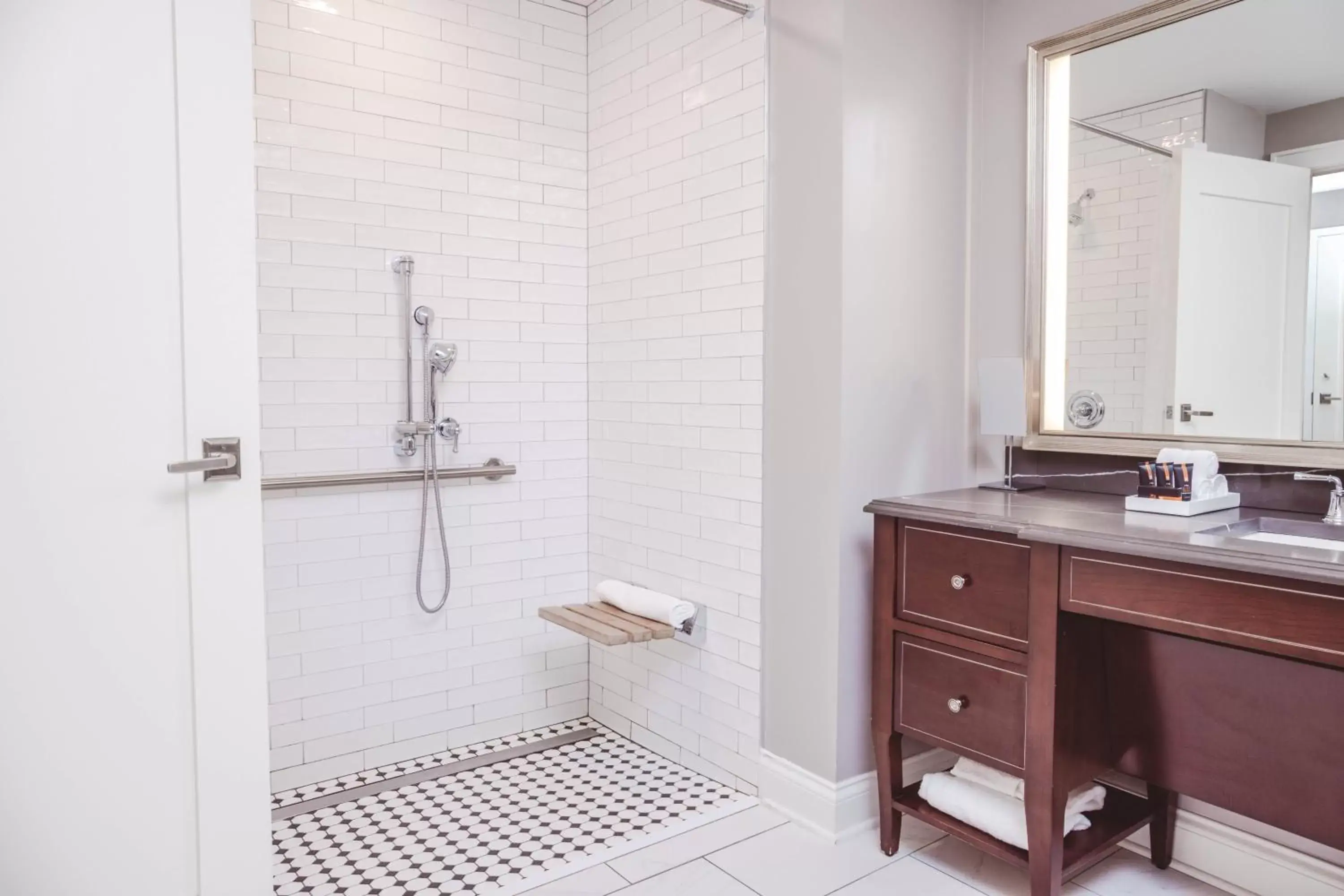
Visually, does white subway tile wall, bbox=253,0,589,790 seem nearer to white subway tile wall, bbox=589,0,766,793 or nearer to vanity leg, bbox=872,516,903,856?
white subway tile wall, bbox=589,0,766,793

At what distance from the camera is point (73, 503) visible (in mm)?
1478

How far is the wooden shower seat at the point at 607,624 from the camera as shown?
271 centimetres

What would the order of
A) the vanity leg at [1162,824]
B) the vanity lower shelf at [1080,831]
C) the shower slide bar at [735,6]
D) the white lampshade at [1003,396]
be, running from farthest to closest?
the shower slide bar at [735,6], the white lampshade at [1003,396], the vanity leg at [1162,824], the vanity lower shelf at [1080,831]

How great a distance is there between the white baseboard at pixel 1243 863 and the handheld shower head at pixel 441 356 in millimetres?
2577

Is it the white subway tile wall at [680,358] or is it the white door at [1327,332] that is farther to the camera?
the white subway tile wall at [680,358]

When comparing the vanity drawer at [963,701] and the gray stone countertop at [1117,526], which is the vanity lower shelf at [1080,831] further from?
the gray stone countertop at [1117,526]

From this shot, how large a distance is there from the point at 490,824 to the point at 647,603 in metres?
0.83

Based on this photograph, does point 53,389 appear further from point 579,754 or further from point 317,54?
point 579,754

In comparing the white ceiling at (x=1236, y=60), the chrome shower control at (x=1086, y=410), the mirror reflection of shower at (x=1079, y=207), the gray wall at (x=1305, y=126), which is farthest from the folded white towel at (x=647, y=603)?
the gray wall at (x=1305, y=126)

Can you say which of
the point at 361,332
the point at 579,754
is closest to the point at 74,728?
the point at 361,332

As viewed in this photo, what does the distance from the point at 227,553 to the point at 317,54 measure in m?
1.88

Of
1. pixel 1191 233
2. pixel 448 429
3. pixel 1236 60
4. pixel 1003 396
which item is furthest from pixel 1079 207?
pixel 448 429

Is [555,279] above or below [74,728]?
above

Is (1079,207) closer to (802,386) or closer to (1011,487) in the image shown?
(1011,487)
